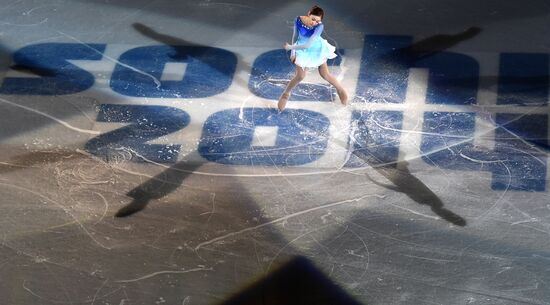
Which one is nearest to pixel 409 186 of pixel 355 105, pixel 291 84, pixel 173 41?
pixel 355 105

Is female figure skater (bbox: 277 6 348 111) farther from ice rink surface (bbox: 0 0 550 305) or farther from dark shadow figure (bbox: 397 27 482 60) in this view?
dark shadow figure (bbox: 397 27 482 60)

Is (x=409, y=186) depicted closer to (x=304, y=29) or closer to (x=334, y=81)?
(x=334, y=81)

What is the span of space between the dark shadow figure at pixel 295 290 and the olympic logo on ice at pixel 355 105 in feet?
5.18

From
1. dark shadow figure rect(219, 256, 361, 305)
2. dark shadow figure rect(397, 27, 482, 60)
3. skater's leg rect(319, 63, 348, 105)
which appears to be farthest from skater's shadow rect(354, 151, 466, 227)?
dark shadow figure rect(397, 27, 482, 60)

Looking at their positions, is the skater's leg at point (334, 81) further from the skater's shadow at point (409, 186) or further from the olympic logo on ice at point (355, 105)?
the skater's shadow at point (409, 186)

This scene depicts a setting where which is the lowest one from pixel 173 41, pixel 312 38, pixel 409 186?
pixel 409 186

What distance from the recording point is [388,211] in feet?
32.3

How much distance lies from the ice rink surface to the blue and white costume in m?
0.78

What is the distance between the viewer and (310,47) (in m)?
10.5

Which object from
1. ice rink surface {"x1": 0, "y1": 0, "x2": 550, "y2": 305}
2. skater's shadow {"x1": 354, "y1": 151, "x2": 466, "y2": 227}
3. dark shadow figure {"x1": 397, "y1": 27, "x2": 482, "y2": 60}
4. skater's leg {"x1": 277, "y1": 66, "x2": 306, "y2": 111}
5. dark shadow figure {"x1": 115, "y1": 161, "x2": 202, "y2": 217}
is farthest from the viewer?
dark shadow figure {"x1": 397, "y1": 27, "x2": 482, "y2": 60}

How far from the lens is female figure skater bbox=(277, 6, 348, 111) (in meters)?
10.4

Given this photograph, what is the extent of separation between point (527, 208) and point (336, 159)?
81.9 inches

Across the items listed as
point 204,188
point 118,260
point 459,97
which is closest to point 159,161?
point 204,188

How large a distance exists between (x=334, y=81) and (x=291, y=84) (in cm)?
49
